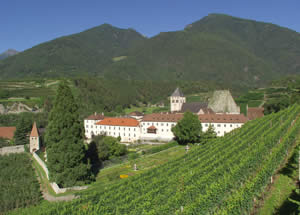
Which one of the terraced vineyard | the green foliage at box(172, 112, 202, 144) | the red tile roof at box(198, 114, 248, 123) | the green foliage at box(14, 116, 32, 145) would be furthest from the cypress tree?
the red tile roof at box(198, 114, 248, 123)

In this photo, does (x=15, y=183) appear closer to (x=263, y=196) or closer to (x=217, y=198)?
(x=217, y=198)

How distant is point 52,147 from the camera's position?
34.0m

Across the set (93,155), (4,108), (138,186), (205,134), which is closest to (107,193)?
(138,186)

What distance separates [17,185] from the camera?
31.7m

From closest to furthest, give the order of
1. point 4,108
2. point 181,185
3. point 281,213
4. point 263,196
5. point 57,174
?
1. point 281,213
2. point 263,196
3. point 181,185
4. point 57,174
5. point 4,108

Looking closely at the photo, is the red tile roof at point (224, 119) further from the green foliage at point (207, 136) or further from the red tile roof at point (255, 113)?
the red tile roof at point (255, 113)

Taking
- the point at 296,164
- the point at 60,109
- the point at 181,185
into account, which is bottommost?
the point at 181,185

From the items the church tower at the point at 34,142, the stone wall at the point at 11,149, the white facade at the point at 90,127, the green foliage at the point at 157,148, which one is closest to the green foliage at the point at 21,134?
the stone wall at the point at 11,149

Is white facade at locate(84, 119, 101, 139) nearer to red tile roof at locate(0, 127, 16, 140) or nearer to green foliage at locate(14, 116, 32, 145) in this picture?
green foliage at locate(14, 116, 32, 145)

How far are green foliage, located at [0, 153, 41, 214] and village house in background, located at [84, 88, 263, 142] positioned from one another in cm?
3019

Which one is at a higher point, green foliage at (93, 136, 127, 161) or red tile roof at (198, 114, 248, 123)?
red tile roof at (198, 114, 248, 123)

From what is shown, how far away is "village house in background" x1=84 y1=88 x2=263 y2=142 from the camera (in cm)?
6556

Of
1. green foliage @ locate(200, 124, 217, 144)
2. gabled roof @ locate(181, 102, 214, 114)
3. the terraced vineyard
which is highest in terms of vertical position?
gabled roof @ locate(181, 102, 214, 114)

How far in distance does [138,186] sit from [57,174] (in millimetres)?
13049
